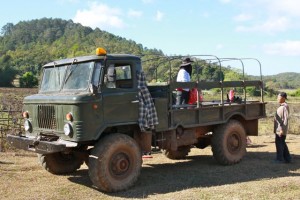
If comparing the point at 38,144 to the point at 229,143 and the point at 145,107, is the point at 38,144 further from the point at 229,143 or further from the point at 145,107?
the point at 229,143

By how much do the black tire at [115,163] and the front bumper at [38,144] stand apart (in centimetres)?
51

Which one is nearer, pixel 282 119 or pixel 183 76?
pixel 183 76

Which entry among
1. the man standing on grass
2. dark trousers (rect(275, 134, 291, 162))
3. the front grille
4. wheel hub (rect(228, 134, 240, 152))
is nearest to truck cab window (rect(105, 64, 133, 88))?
the front grille

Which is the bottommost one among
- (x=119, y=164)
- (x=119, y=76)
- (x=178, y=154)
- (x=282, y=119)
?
(x=178, y=154)

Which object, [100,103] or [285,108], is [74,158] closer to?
[100,103]

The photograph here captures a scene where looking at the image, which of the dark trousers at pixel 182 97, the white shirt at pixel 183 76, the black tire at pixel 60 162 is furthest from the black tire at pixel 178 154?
the black tire at pixel 60 162

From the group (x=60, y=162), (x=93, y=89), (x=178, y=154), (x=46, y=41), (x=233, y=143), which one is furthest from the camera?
(x=46, y=41)

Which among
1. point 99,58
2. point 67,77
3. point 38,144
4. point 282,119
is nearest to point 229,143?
point 282,119

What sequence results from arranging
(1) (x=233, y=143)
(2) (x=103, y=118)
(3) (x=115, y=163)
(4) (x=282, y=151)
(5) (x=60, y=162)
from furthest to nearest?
(1) (x=233, y=143) < (4) (x=282, y=151) < (5) (x=60, y=162) < (3) (x=115, y=163) < (2) (x=103, y=118)

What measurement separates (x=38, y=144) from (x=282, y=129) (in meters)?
5.65

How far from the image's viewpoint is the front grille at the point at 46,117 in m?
7.59

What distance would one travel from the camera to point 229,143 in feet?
32.7

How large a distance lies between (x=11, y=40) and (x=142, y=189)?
147 metres

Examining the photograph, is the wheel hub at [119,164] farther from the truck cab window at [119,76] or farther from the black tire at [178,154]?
the black tire at [178,154]
